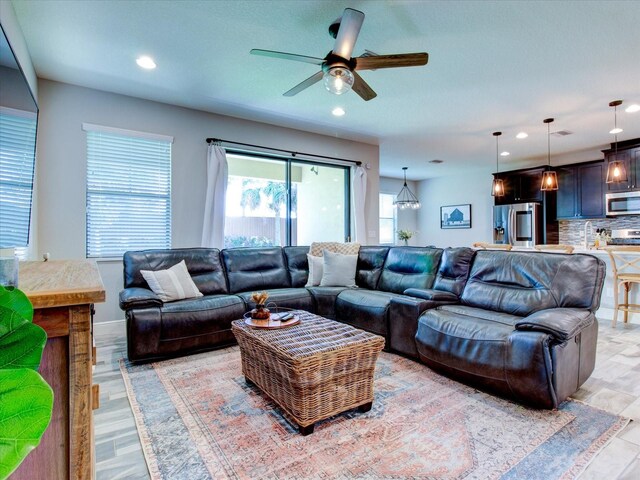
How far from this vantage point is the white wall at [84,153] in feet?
11.8

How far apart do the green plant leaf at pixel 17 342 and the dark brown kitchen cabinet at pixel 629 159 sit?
7.50 m

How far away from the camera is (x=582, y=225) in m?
6.69

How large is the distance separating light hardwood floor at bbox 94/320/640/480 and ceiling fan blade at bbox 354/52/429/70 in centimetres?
250

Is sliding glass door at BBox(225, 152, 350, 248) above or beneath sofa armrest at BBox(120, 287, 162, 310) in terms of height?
above

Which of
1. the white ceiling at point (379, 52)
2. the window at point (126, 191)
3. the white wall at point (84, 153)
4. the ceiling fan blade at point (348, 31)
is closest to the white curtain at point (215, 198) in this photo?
the white wall at point (84, 153)

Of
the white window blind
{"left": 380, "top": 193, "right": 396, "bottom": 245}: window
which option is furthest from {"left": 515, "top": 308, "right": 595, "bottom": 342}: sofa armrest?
{"left": 380, "top": 193, "right": 396, "bottom": 245}: window

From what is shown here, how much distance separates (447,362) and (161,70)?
145 inches

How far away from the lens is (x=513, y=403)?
7.22ft

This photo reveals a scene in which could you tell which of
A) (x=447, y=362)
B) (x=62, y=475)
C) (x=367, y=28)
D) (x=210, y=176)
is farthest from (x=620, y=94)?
(x=62, y=475)

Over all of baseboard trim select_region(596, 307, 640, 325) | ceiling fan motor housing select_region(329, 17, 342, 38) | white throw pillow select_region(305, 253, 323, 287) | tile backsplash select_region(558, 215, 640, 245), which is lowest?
baseboard trim select_region(596, 307, 640, 325)

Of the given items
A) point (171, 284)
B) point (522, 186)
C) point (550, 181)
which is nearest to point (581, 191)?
point (522, 186)

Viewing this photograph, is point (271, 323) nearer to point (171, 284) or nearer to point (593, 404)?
point (171, 284)

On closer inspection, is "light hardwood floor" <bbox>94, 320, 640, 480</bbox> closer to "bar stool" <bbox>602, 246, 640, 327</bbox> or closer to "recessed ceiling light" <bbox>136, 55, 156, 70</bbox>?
"bar stool" <bbox>602, 246, 640, 327</bbox>

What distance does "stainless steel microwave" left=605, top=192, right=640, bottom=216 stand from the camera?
554 cm
